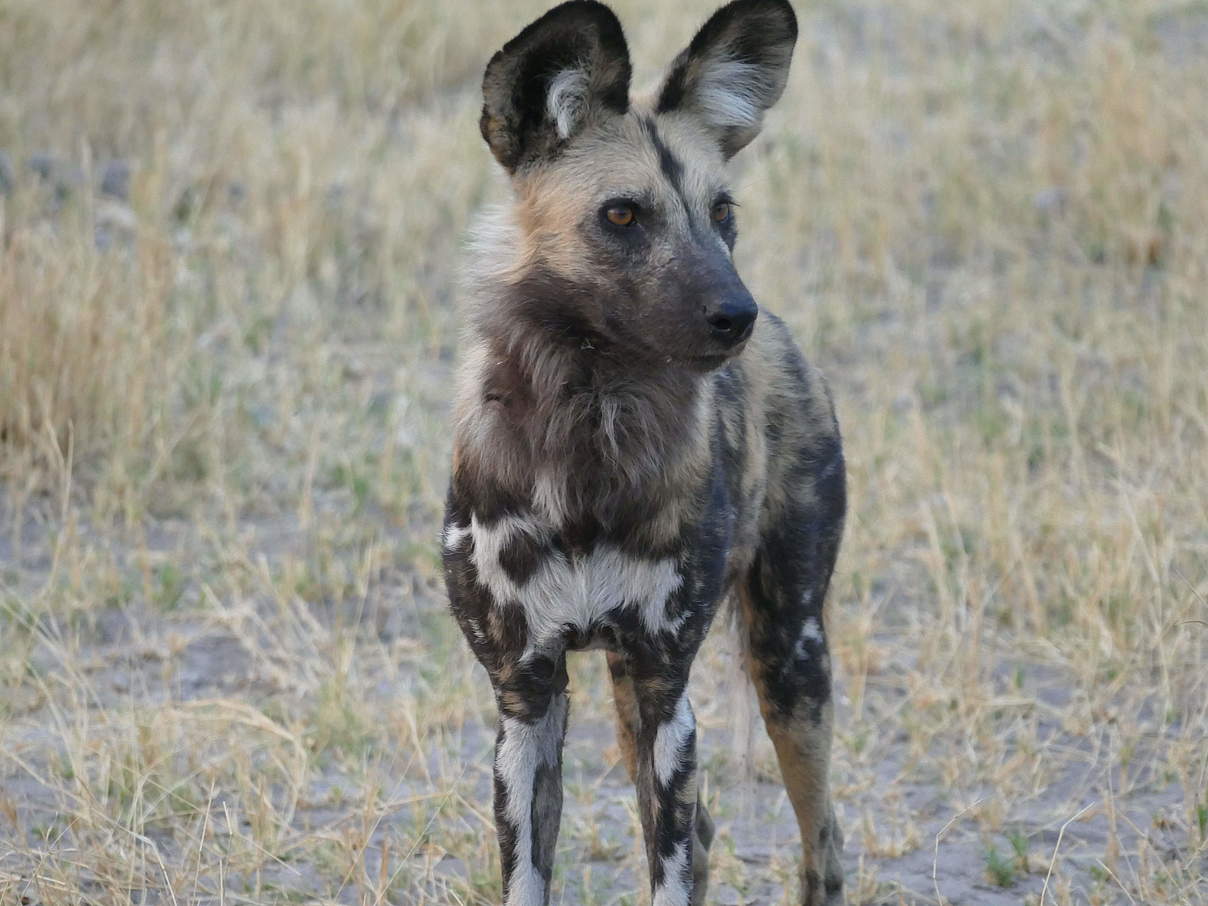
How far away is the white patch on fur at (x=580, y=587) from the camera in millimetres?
2793

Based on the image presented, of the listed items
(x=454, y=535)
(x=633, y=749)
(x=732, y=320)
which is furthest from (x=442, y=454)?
(x=732, y=320)

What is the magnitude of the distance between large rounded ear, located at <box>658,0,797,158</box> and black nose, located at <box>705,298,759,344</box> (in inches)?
20.8

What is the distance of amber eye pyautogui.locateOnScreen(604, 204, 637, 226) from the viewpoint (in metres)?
2.83

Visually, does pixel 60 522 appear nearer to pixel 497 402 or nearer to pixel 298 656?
pixel 298 656

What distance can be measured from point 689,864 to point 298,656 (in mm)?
1926

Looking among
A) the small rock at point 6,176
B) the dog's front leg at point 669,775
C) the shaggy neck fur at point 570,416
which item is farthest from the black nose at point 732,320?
the small rock at point 6,176

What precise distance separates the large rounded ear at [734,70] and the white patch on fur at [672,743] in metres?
1.11

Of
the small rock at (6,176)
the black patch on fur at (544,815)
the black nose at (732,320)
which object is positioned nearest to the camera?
the black nose at (732,320)

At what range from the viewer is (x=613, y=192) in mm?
2836

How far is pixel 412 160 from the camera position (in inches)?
300

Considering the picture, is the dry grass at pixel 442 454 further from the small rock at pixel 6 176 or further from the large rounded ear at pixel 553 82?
the large rounded ear at pixel 553 82

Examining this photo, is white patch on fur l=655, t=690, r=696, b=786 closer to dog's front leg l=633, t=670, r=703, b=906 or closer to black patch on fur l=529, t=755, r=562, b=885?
dog's front leg l=633, t=670, r=703, b=906

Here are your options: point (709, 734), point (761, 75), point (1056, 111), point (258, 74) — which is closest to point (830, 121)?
point (1056, 111)

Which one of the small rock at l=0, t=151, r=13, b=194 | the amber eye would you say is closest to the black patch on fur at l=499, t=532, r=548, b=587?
the amber eye
